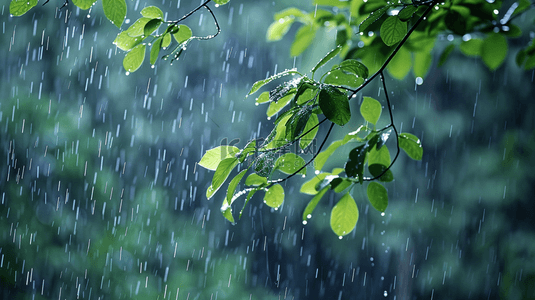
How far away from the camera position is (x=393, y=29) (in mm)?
683

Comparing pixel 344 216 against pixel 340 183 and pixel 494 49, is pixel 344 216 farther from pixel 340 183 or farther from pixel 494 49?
pixel 494 49

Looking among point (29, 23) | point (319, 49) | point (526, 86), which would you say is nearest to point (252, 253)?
point (319, 49)

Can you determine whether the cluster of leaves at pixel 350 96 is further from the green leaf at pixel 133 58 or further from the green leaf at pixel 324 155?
the green leaf at pixel 133 58

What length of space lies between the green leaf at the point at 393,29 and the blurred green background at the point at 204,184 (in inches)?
147

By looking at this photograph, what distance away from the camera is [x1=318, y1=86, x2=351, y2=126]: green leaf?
1.98 feet

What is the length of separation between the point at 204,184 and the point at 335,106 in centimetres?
542

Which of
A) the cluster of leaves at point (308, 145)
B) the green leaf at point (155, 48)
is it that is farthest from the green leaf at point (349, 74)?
the green leaf at point (155, 48)

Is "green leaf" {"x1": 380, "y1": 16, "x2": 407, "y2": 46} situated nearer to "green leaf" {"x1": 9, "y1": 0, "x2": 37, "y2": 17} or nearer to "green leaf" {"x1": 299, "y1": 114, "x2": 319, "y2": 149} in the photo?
"green leaf" {"x1": 299, "y1": 114, "x2": 319, "y2": 149}

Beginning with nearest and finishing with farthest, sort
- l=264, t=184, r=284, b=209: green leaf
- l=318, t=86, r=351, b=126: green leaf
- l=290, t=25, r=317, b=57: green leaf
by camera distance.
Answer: l=318, t=86, r=351, b=126: green leaf → l=264, t=184, r=284, b=209: green leaf → l=290, t=25, r=317, b=57: green leaf

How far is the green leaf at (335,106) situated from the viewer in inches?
23.7

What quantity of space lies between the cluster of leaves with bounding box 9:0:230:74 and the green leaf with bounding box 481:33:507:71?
75cm

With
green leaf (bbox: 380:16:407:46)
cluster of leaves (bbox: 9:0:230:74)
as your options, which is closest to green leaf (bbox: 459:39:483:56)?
green leaf (bbox: 380:16:407:46)

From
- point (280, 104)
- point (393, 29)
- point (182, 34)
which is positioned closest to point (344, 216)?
point (280, 104)

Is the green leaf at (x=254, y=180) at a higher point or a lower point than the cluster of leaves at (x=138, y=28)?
lower
